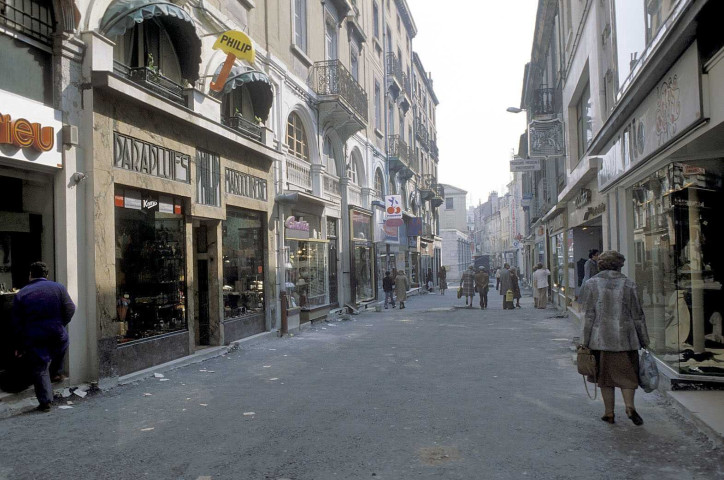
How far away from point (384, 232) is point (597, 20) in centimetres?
1584

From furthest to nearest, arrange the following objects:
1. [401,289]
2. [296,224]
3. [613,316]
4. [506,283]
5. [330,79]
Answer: [401,289] < [506,283] < [330,79] < [296,224] < [613,316]

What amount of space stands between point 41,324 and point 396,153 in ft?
79.0

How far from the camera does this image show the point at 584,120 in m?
16.4

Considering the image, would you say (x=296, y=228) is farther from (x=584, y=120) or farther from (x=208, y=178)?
(x=584, y=120)

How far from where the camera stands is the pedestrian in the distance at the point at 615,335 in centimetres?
572

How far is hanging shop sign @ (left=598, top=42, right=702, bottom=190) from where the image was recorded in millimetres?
6059

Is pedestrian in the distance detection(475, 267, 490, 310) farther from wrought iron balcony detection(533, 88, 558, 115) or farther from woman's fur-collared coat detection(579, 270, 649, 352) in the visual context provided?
woman's fur-collared coat detection(579, 270, 649, 352)

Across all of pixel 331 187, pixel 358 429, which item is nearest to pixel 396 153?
pixel 331 187

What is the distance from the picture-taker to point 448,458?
4844 millimetres

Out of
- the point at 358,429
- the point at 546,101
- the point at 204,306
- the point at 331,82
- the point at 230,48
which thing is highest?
the point at 546,101

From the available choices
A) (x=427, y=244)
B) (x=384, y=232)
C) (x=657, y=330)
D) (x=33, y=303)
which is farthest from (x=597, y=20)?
(x=427, y=244)

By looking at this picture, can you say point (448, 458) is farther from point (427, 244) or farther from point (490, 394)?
point (427, 244)

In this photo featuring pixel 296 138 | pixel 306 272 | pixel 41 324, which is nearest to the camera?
pixel 41 324

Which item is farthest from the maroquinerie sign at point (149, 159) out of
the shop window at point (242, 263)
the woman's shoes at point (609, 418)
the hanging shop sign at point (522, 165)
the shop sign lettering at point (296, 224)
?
the hanging shop sign at point (522, 165)
